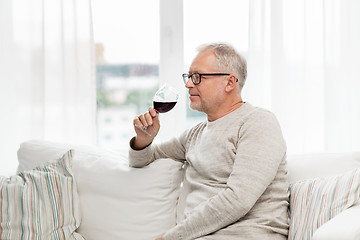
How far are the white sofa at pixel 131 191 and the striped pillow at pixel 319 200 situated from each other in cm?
13

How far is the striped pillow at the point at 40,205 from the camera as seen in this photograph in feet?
7.27

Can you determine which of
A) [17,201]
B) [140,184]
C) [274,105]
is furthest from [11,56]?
[274,105]

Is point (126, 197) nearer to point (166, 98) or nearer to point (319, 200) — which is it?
point (166, 98)

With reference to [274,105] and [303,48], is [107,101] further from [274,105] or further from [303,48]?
[303,48]

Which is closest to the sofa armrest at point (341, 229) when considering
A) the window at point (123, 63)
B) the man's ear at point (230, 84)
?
the man's ear at point (230, 84)

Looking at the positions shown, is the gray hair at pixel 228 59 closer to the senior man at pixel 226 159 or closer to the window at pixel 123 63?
the senior man at pixel 226 159

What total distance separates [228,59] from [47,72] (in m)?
1.35

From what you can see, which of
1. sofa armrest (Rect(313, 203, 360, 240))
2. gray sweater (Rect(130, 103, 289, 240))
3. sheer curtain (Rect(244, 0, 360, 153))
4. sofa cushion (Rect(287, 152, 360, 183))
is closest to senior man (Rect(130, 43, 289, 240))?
gray sweater (Rect(130, 103, 289, 240))

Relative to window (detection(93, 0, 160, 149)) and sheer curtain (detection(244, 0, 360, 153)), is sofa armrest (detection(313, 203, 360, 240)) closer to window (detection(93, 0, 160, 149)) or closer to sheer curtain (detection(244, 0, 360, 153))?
sheer curtain (detection(244, 0, 360, 153))

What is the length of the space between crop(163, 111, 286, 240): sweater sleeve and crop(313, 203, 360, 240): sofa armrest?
0.34 m

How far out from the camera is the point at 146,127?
2.28 meters

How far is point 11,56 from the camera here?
10.1 ft

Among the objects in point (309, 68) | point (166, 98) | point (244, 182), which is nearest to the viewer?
point (244, 182)

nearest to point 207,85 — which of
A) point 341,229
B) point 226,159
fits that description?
point 226,159
